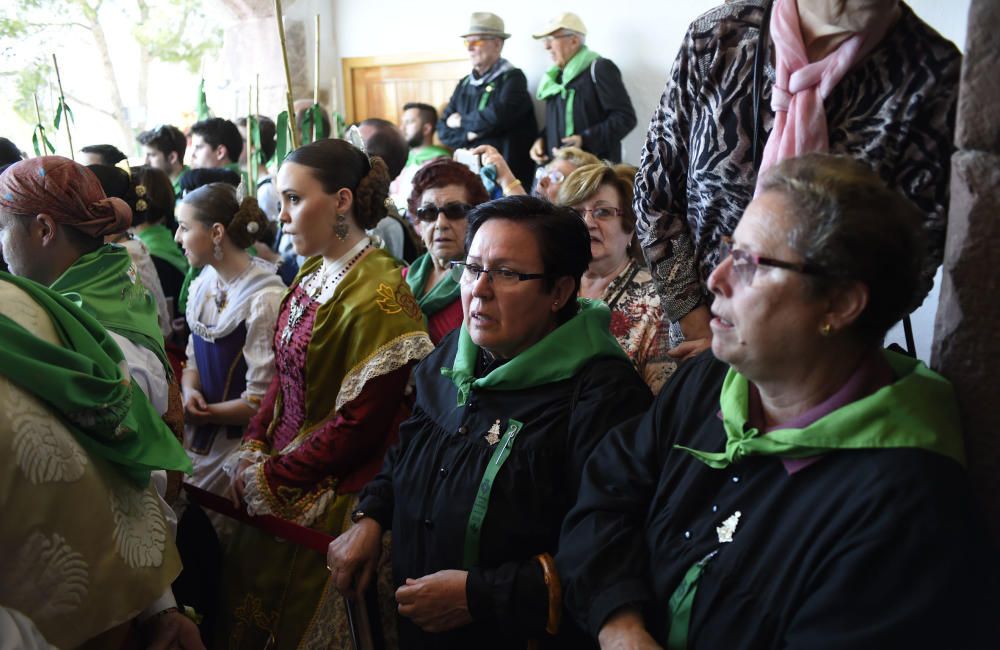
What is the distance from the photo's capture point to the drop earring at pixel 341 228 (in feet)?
8.27

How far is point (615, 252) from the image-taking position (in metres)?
2.56

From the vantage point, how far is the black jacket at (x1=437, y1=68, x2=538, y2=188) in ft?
20.7

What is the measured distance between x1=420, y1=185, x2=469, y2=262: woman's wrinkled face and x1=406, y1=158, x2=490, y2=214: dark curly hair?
2 cm

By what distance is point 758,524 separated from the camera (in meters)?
1.26

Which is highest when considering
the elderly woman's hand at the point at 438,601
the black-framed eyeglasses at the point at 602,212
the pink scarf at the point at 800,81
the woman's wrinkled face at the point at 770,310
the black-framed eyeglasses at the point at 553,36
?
the pink scarf at the point at 800,81

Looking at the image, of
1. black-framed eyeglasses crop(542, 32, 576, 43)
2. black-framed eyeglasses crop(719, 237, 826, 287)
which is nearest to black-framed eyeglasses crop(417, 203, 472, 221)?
black-framed eyeglasses crop(719, 237, 826, 287)

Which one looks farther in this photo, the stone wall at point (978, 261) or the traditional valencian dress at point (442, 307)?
the traditional valencian dress at point (442, 307)

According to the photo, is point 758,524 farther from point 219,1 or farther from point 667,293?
point 219,1

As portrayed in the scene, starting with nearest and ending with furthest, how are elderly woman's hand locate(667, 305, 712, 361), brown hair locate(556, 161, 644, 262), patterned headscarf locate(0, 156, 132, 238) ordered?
elderly woman's hand locate(667, 305, 712, 361) → patterned headscarf locate(0, 156, 132, 238) → brown hair locate(556, 161, 644, 262)

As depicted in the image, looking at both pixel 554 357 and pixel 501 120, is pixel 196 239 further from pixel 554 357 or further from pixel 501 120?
pixel 501 120

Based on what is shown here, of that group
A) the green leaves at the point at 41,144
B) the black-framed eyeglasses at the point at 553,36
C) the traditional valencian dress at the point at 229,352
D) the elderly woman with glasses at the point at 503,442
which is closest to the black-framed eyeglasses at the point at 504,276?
the elderly woman with glasses at the point at 503,442

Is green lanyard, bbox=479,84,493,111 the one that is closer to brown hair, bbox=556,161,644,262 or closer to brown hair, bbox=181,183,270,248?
brown hair, bbox=181,183,270,248

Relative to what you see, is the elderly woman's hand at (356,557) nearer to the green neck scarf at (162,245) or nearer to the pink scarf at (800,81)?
the pink scarf at (800,81)

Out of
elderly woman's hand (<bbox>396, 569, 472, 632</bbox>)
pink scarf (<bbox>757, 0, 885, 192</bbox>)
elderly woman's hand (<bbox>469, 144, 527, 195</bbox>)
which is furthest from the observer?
elderly woman's hand (<bbox>469, 144, 527, 195</bbox>)
